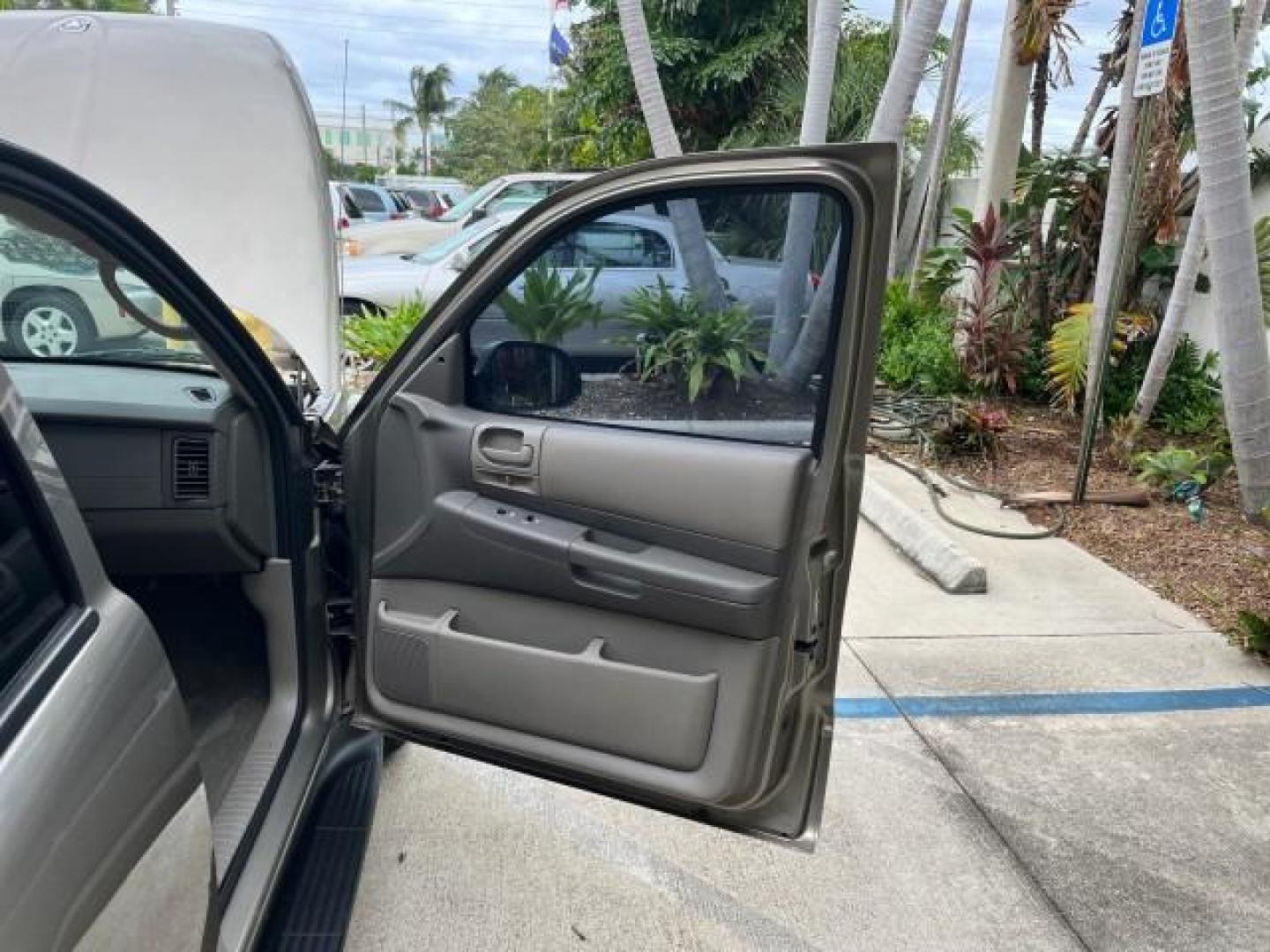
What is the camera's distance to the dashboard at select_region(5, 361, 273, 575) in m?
2.39

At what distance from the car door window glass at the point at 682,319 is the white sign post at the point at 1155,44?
424 cm

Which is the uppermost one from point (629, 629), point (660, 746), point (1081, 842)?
point (629, 629)

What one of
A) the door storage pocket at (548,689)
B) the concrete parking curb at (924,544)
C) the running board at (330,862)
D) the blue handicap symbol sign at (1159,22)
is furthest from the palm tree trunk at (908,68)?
the running board at (330,862)

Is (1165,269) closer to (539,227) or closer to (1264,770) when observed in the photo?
(1264,770)

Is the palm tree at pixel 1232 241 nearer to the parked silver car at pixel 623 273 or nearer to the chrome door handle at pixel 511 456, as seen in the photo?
the parked silver car at pixel 623 273

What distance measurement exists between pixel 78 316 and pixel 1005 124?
8.20 metres

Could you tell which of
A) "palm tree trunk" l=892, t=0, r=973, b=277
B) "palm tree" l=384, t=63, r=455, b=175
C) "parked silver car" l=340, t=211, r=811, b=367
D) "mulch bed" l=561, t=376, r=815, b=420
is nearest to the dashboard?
"parked silver car" l=340, t=211, r=811, b=367

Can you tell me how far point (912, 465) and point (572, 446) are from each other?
5150 millimetres

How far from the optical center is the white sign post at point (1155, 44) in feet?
16.5

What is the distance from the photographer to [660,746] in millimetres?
2129

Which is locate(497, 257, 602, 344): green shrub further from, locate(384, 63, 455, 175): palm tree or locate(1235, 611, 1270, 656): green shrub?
locate(384, 63, 455, 175): palm tree

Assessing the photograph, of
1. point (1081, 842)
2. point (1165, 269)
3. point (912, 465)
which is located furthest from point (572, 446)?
point (1165, 269)

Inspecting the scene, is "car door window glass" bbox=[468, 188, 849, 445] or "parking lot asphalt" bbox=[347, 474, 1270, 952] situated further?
"parking lot asphalt" bbox=[347, 474, 1270, 952]

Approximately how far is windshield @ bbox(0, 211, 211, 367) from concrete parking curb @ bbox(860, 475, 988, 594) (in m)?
3.36
